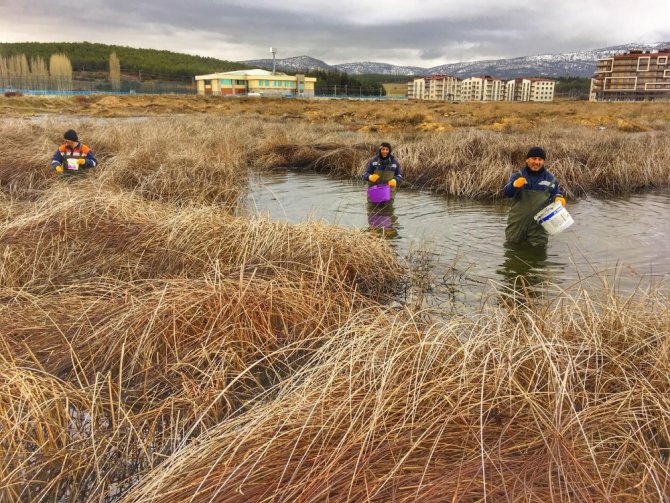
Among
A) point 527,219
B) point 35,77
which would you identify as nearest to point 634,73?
point 35,77

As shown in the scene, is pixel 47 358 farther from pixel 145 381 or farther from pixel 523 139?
pixel 523 139

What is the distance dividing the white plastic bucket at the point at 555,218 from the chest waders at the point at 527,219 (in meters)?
0.20

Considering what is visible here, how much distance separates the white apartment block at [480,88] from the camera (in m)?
126

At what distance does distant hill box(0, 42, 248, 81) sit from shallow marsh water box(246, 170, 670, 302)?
111 m

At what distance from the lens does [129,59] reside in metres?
124

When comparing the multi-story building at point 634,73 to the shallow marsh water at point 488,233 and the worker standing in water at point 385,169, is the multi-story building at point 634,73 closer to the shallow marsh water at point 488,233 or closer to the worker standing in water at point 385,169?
the shallow marsh water at point 488,233

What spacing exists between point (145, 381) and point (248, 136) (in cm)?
1512

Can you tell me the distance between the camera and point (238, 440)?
87.9 inches

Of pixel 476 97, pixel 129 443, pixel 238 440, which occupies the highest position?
pixel 476 97

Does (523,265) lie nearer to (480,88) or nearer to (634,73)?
(634,73)

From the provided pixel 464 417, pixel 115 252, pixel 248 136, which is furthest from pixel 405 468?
pixel 248 136

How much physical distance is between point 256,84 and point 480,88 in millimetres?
65691

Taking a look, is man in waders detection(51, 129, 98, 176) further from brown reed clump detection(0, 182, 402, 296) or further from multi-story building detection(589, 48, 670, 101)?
multi-story building detection(589, 48, 670, 101)

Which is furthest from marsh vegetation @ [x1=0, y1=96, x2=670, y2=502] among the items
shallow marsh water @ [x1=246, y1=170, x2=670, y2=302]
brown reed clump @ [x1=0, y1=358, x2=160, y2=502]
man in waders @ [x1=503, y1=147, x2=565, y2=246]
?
man in waders @ [x1=503, y1=147, x2=565, y2=246]
